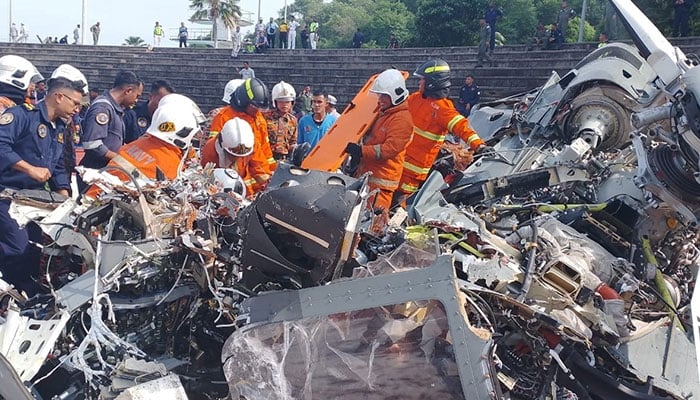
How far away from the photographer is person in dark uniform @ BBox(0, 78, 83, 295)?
4199 millimetres

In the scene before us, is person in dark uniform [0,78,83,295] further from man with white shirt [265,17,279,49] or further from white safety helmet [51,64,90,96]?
man with white shirt [265,17,279,49]

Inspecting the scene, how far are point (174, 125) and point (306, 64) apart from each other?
1781cm

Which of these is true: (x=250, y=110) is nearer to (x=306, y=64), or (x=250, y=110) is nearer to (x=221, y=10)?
(x=306, y=64)

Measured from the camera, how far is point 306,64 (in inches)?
861

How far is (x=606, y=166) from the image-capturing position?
15.9 feet

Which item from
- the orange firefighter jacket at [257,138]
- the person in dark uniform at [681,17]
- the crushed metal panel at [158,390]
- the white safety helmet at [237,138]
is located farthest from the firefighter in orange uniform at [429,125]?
the person in dark uniform at [681,17]

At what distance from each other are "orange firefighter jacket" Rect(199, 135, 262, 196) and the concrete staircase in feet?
36.1

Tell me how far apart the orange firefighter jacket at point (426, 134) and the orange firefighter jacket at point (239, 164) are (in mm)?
1363

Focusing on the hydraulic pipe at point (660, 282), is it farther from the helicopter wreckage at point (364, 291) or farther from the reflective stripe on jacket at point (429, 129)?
the reflective stripe on jacket at point (429, 129)

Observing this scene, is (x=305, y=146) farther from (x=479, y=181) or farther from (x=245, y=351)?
(x=479, y=181)

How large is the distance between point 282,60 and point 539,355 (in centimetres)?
2073

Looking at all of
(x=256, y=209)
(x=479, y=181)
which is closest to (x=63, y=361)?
(x=256, y=209)

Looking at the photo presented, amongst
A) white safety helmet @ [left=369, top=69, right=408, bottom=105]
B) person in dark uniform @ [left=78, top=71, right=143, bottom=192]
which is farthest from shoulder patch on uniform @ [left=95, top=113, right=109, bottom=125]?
white safety helmet @ [left=369, top=69, right=408, bottom=105]

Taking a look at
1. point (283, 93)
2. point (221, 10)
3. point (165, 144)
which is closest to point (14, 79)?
point (165, 144)
